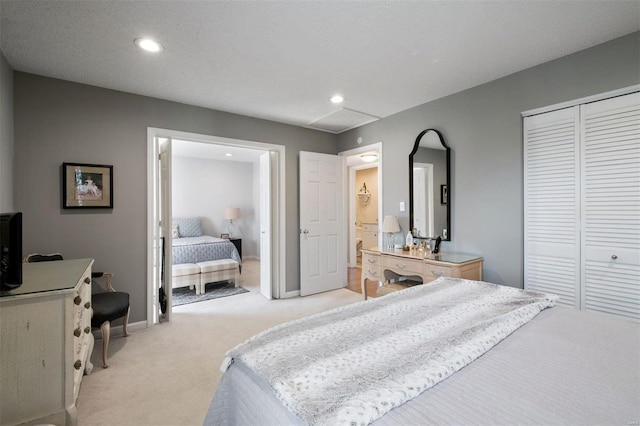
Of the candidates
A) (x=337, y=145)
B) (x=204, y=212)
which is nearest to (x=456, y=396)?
(x=337, y=145)

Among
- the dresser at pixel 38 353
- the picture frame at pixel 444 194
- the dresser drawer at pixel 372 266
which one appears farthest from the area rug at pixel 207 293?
the picture frame at pixel 444 194

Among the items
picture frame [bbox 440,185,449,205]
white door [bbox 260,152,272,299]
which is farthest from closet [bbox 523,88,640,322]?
white door [bbox 260,152,272,299]

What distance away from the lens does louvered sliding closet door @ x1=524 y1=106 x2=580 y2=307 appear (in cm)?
245

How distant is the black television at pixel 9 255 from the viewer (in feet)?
A: 4.79

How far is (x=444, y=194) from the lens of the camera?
3328 millimetres

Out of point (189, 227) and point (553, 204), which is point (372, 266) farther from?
point (189, 227)

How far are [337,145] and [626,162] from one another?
3377 mm

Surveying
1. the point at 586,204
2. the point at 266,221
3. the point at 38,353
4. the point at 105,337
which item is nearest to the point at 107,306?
the point at 105,337

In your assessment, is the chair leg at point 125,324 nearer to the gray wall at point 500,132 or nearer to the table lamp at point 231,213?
the gray wall at point 500,132

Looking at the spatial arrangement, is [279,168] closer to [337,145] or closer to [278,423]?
[337,145]

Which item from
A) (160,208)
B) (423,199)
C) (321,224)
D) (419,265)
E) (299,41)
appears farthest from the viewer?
(321,224)

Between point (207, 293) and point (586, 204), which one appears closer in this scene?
point (586, 204)

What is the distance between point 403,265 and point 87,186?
10.8ft

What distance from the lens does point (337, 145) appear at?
483 centimetres
